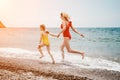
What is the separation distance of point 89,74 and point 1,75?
7.13ft

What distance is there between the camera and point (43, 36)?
8.47m

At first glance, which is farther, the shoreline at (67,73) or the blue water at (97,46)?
the blue water at (97,46)

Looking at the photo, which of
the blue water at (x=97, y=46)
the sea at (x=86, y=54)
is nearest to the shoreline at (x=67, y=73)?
the sea at (x=86, y=54)

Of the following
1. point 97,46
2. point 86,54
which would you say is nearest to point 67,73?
point 86,54

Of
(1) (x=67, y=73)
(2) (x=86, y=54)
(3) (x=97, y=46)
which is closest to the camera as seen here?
(1) (x=67, y=73)

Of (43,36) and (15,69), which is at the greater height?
(43,36)

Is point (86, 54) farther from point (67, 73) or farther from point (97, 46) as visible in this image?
point (67, 73)

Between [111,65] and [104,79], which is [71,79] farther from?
[111,65]

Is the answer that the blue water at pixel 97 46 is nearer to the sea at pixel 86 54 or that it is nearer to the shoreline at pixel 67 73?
the sea at pixel 86 54

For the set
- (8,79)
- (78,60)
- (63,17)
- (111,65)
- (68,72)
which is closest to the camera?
(8,79)

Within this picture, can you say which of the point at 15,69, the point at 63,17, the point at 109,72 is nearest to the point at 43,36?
the point at 63,17

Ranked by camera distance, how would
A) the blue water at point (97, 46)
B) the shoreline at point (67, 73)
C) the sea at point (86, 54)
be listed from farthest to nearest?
Result: 1. the blue water at point (97, 46)
2. the sea at point (86, 54)
3. the shoreline at point (67, 73)

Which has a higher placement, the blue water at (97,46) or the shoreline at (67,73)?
the shoreline at (67,73)

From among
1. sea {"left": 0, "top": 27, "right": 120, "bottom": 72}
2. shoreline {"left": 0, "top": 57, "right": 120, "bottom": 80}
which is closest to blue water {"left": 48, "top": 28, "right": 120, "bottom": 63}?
sea {"left": 0, "top": 27, "right": 120, "bottom": 72}
